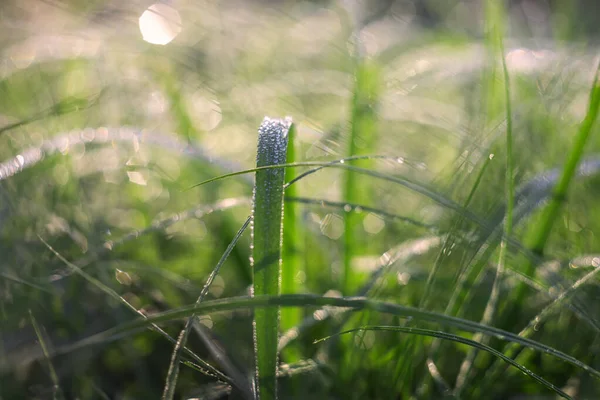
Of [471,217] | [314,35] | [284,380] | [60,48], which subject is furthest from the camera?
[314,35]

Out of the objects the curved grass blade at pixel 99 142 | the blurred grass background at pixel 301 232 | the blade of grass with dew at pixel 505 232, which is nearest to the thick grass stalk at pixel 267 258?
the blurred grass background at pixel 301 232

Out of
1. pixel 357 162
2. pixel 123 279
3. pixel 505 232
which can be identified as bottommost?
pixel 123 279

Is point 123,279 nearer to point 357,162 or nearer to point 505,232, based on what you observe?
point 357,162

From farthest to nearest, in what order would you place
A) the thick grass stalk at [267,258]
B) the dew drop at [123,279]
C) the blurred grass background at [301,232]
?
the dew drop at [123,279]
the blurred grass background at [301,232]
the thick grass stalk at [267,258]

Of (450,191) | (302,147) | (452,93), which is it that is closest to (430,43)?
(452,93)

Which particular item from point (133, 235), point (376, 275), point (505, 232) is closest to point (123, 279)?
point (133, 235)

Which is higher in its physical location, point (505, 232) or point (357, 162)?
point (357, 162)

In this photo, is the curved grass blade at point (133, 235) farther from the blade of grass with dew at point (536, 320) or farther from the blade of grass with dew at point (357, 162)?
the blade of grass with dew at point (536, 320)

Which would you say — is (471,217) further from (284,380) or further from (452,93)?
(452,93)
